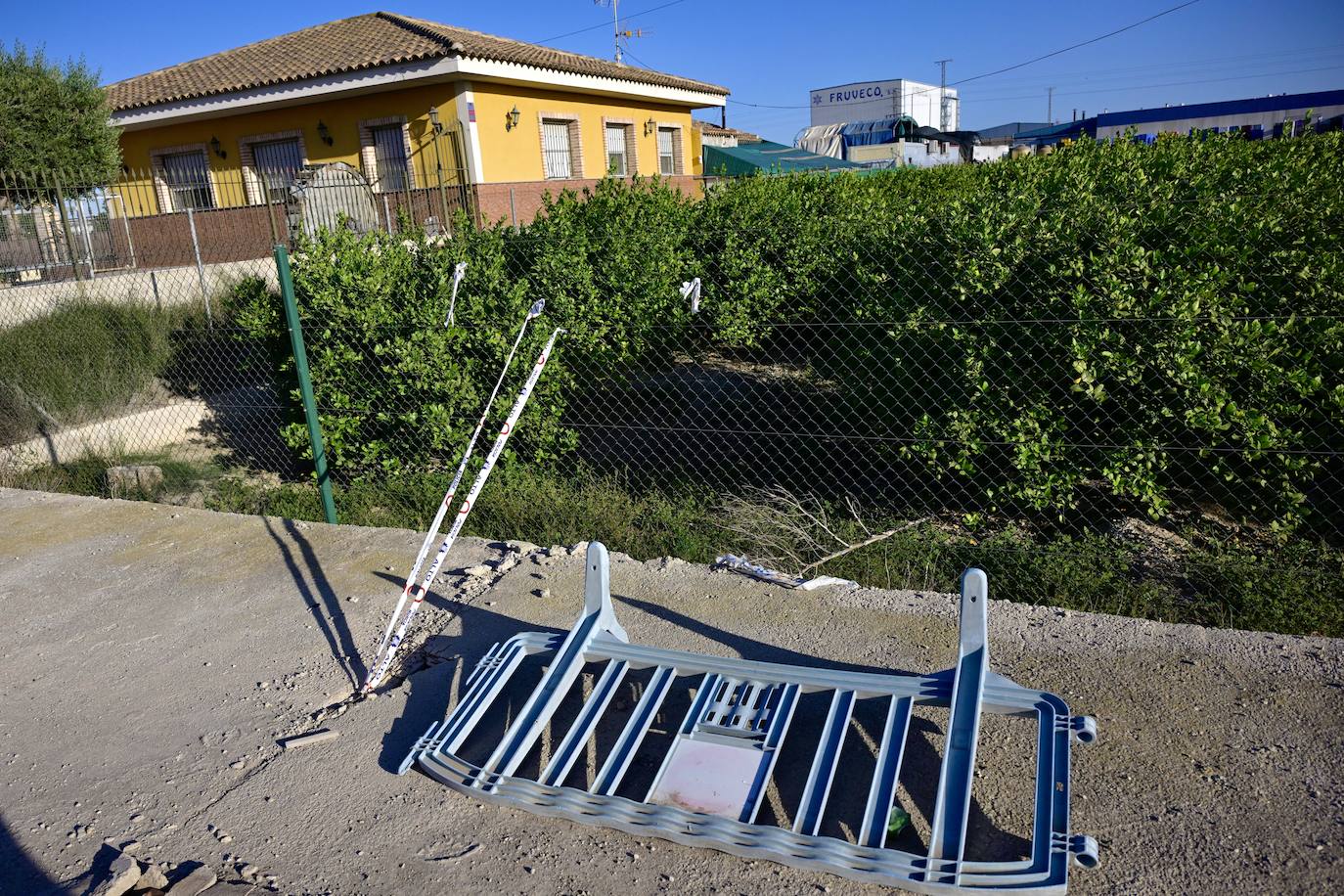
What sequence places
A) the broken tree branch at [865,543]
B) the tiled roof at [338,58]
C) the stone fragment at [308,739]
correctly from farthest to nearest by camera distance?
the tiled roof at [338,58] < the broken tree branch at [865,543] < the stone fragment at [308,739]

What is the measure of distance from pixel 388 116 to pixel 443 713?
735 inches

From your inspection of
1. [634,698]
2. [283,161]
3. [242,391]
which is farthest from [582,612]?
[283,161]

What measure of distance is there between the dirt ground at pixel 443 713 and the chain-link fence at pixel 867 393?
0.60m

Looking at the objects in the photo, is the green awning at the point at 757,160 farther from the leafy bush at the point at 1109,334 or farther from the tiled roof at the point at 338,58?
the leafy bush at the point at 1109,334

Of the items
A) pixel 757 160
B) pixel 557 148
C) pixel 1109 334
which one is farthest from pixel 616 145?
pixel 1109 334

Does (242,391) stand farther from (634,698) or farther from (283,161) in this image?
(283,161)

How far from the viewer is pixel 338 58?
65.0ft

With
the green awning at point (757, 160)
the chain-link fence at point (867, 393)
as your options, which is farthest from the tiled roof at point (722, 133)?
the chain-link fence at point (867, 393)

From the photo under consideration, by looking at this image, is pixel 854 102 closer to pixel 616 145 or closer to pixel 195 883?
pixel 616 145

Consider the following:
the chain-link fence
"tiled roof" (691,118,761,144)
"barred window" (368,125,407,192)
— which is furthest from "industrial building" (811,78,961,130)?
the chain-link fence

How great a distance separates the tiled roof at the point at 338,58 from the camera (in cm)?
1889

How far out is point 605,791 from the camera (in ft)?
9.58

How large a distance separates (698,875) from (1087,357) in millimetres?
3171

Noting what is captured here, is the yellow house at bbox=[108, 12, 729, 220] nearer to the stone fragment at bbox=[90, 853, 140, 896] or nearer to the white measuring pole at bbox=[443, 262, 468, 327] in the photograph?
the white measuring pole at bbox=[443, 262, 468, 327]
